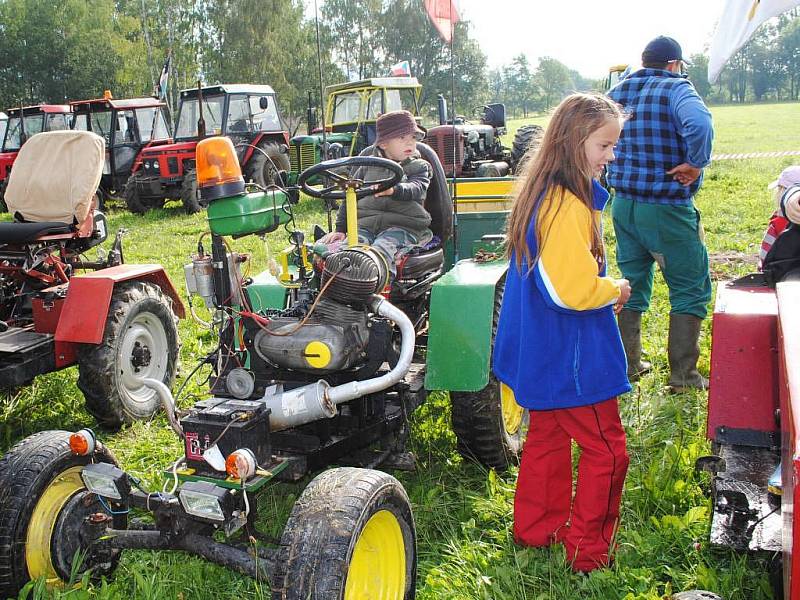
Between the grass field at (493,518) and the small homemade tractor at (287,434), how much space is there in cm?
20

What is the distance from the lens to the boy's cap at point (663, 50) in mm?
4082

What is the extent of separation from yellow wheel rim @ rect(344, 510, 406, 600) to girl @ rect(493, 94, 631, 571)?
0.62 meters

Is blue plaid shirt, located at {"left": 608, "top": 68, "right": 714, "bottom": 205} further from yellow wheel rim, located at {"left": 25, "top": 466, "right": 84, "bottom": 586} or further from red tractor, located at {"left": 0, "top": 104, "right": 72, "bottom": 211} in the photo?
red tractor, located at {"left": 0, "top": 104, "right": 72, "bottom": 211}

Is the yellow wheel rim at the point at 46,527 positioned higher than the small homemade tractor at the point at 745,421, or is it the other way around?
the small homemade tractor at the point at 745,421

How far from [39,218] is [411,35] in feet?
136

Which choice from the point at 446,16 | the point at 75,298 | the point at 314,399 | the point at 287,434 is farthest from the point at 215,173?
the point at 446,16

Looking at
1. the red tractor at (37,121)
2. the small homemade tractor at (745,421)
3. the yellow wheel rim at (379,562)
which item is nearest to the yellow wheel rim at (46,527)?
the yellow wheel rim at (379,562)

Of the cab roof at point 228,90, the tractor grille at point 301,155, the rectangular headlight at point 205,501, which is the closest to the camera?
the rectangular headlight at point 205,501

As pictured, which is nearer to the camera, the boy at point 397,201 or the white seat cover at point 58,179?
the boy at point 397,201

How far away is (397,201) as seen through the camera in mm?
3701

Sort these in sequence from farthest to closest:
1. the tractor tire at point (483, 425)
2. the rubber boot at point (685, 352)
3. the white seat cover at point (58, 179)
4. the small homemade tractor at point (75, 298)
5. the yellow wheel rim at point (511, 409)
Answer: the white seat cover at point (58, 179), the rubber boot at point (685, 352), the small homemade tractor at point (75, 298), the tractor tire at point (483, 425), the yellow wheel rim at point (511, 409)

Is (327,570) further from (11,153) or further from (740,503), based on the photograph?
(11,153)

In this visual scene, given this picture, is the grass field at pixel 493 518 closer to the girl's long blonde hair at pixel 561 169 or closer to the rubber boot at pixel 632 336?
the rubber boot at pixel 632 336

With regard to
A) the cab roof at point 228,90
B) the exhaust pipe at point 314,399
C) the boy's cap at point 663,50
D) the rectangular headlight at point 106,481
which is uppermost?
the cab roof at point 228,90
